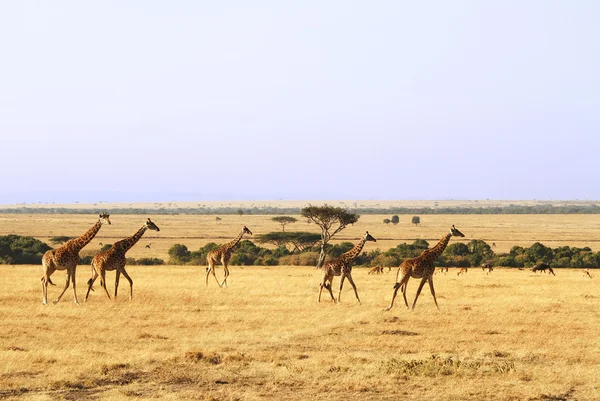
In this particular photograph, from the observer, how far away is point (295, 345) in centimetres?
1555

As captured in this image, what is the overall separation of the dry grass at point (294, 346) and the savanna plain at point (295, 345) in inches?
1.3

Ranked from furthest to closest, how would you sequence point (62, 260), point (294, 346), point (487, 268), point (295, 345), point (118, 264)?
point (487, 268) < point (118, 264) < point (62, 260) < point (295, 345) < point (294, 346)

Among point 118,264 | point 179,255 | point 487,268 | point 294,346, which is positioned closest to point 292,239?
point 179,255

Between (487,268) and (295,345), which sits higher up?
(295,345)

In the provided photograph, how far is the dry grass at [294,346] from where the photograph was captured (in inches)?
472

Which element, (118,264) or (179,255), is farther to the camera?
(179,255)

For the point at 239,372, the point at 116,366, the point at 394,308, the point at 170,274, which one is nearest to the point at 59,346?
the point at 116,366

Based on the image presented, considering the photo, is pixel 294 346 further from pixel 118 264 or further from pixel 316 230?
pixel 316 230

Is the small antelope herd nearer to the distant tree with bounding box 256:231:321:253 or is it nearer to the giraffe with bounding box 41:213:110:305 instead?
the giraffe with bounding box 41:213:110:305

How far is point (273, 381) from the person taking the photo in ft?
40.9

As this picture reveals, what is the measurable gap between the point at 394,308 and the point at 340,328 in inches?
146

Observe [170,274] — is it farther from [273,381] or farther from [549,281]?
[273,381]

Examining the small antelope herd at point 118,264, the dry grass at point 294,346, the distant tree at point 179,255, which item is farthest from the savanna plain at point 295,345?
the distant tree at point 179,255

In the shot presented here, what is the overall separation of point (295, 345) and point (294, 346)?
103 millimetres
